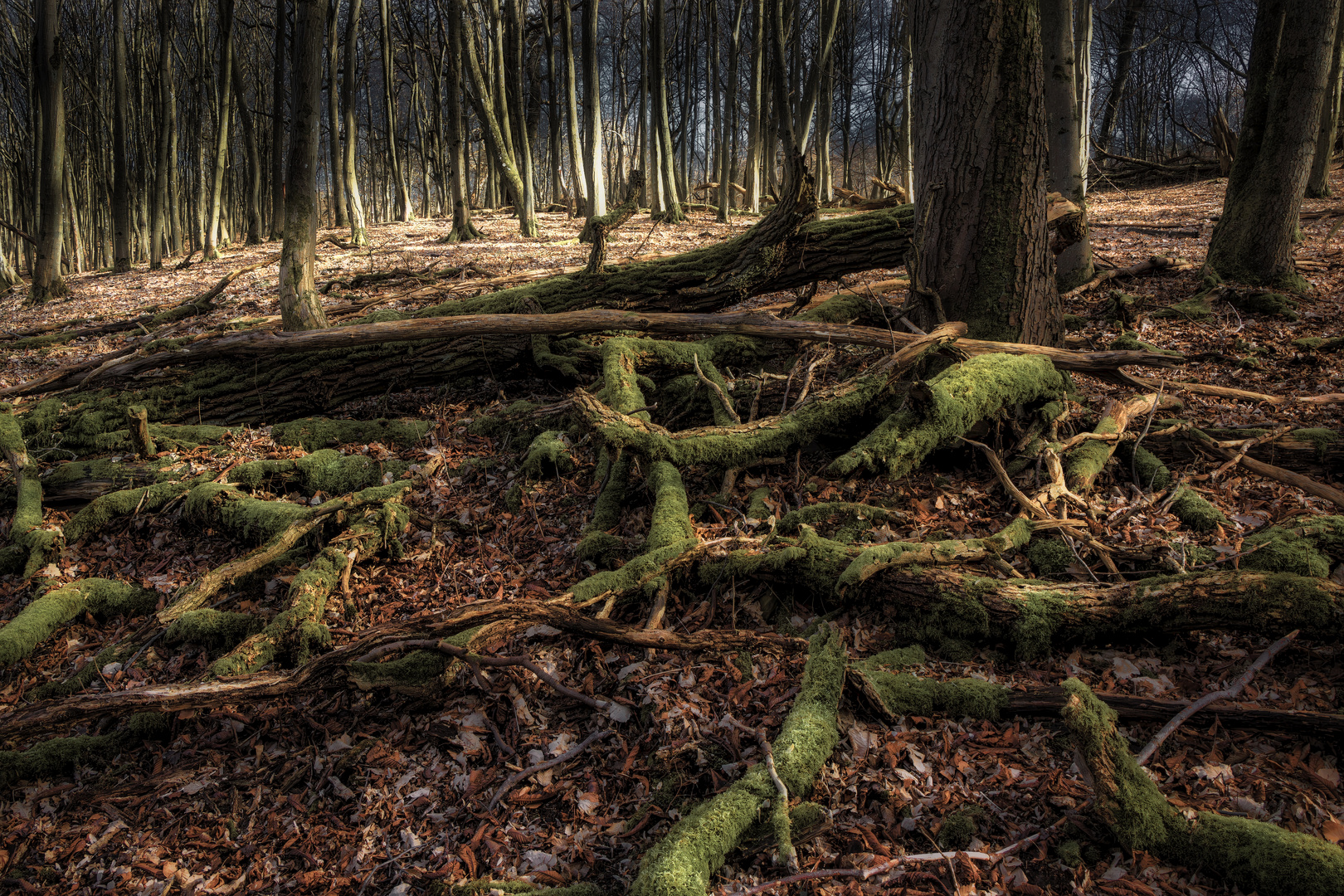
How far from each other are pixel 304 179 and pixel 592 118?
11.6m

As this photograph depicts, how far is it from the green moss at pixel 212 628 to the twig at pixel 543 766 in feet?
6.48

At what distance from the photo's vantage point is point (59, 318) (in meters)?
12.2

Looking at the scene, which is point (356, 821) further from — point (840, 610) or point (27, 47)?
point (27, 47)

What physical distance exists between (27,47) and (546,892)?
33667mm

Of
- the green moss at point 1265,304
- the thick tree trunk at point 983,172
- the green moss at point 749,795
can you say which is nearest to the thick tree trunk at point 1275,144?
the green moss at point 1265,304

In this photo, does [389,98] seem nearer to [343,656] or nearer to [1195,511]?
[343,656]

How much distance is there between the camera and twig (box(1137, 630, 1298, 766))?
2.50 meters

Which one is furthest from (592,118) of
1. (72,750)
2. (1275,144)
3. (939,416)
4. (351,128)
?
(72,750)

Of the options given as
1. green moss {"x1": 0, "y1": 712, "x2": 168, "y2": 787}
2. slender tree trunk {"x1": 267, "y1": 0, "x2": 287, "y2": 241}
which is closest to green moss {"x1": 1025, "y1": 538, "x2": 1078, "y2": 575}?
green moss {"x1": 0, "y1": 712, "x2": 168, "y2": 787}

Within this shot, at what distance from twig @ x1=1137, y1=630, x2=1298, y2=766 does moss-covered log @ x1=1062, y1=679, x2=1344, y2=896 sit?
28 cm

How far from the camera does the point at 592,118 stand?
1759cm

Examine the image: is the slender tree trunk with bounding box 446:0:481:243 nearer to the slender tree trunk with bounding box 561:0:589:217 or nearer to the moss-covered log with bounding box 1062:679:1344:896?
the slender tree trunk with bounding box 561:0:589:217

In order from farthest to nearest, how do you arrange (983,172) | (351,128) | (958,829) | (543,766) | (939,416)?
1. (351,128)
2. (983,172)
3. (939,416)
4. (543,766)
5. (958,829)

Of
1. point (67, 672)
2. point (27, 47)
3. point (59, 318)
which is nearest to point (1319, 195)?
point (67, 672)
